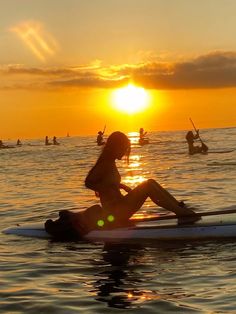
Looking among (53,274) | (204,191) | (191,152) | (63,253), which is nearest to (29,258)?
(63,253)

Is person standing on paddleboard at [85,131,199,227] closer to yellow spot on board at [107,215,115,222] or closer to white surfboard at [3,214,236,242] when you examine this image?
yellow spot on board at [107,215,115,222]

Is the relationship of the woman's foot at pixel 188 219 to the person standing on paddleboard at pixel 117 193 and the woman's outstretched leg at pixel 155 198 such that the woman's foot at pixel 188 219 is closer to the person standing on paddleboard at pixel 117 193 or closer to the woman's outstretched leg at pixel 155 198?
the person standing on paddleboard at pixel 117 193

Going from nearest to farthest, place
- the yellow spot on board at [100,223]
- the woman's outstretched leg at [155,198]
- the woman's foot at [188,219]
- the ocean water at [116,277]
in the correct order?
the ocean water at [116,277]
the woman's outstretched leg at [155,198]
the woman's foot at [188,219]
the yellow spot on board at [100,223]

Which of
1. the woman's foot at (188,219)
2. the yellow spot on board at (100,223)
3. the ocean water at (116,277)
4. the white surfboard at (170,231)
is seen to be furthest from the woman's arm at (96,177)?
the woman's foot at (188,219)

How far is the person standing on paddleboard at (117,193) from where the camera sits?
9789 mm

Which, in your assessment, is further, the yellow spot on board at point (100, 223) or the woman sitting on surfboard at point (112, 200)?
the yellow spot on board at point (100, 223)

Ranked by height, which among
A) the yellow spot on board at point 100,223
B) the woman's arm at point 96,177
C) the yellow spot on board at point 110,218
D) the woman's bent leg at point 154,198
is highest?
the woman's arm at point 96,177

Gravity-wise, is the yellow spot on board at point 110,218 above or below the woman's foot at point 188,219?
above

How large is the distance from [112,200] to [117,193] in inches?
6.3

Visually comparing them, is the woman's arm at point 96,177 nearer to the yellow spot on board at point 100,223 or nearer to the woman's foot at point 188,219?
the yellow spot on board at point 100,223

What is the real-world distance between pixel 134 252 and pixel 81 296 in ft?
8.51

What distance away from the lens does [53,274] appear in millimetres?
8047

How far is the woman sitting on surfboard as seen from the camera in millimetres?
9732

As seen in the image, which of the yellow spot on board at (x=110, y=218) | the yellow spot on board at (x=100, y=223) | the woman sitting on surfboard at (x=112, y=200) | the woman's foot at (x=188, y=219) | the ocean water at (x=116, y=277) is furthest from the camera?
the yellow spot on board at (x=100, y=223)
